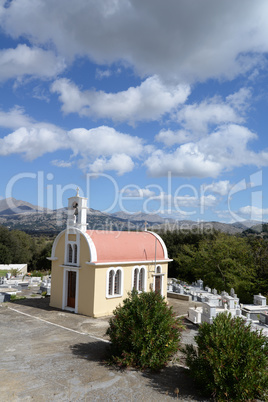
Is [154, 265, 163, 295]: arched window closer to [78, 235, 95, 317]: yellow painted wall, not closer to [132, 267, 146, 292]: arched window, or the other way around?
[132, 267, 146, 292]: arched window

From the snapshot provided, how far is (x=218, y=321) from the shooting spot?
883 cm

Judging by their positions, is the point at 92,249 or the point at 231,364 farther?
the point at 92,249

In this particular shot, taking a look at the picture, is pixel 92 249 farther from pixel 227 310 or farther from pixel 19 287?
pixel 19 287

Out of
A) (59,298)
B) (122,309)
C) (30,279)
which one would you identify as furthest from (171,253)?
(122,309)

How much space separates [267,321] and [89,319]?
31.8 feet

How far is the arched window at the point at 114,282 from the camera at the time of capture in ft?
61.1

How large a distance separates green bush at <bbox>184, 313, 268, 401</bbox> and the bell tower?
474 inches

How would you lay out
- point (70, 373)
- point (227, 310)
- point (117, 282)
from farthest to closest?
point (117, 282) → point (227, 310) → point (70, 373)

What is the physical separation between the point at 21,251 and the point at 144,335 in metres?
56.4

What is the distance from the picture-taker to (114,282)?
19.0m

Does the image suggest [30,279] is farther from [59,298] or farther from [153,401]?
[153,401]

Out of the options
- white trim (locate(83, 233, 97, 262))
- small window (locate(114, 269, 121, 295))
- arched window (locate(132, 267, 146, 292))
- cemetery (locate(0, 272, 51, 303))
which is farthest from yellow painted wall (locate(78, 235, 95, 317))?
cemetery (locate(0, 272, 51, 303))

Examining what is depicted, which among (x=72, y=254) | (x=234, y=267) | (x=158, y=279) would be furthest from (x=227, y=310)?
(x=234, y=267)

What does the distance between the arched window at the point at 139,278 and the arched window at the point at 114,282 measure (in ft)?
4.10
